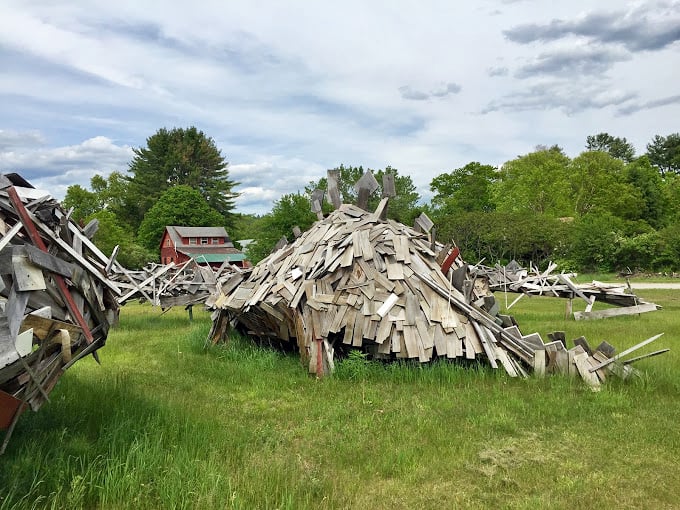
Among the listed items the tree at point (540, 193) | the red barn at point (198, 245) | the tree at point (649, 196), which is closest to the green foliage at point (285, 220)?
the red barn at point (198, 245)

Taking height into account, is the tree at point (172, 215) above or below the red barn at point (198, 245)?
above

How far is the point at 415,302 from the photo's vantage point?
9375mm

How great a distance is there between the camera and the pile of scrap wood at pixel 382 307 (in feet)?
29.5

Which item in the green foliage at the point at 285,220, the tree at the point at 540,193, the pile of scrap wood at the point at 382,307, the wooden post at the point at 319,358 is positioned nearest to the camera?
the pile of scrap wood at the point at 382,307

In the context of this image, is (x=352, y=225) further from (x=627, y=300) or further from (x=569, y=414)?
(x=627, y=300)

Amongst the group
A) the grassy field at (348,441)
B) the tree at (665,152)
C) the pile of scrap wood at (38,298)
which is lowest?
the grassy field at (348,441)

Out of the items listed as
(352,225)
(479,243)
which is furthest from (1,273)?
(479,243)

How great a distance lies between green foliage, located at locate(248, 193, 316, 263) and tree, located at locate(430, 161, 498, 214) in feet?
90.0

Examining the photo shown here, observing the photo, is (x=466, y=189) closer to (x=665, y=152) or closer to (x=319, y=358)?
(x=665, y=152)

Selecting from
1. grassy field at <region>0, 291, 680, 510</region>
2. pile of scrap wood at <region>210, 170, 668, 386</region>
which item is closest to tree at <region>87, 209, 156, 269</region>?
pile of scrap wood at <region>210, 170, 668, 386</region>

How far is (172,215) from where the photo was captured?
206 ft

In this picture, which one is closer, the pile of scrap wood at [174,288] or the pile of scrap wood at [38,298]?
the pile of scrap wood at [38,298]

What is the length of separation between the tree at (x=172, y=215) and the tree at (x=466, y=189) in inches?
1178

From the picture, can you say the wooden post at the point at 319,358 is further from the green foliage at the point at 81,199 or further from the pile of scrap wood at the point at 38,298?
the green foliage at the point at 81,199
